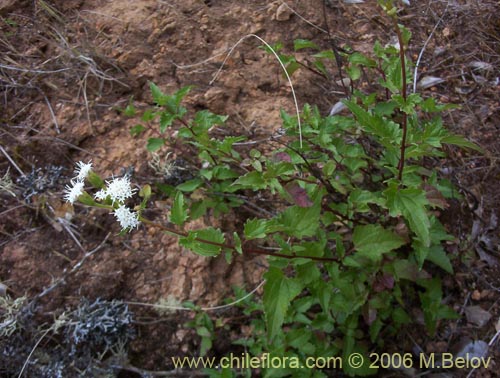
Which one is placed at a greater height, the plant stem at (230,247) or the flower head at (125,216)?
the flower head at (125,216)

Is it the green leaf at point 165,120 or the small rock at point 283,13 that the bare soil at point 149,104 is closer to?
the small rock at point 283,13

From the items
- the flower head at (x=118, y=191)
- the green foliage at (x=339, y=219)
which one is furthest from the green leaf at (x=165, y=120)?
the flower head at (x=118, y=191)

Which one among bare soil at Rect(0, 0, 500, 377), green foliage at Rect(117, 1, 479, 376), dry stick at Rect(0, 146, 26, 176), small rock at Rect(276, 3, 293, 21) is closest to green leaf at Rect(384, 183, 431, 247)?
green foliage at Rect(117, 1, 479, 376)

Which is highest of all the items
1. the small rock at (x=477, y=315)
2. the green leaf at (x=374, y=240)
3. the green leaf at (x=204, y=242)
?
the green leaf at (x=204, y=242)

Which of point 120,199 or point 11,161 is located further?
point 11,161

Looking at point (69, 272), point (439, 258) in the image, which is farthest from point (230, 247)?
point (69, 272)

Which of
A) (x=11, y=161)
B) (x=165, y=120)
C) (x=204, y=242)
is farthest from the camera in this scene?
(x=11, y=161)

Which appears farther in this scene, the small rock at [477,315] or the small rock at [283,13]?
the small rock at [283,13]

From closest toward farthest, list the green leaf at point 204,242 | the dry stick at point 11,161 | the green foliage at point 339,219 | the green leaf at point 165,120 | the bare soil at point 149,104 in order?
the green leaf at point 204,242 < the green foliage at point 339,219 < the green leaf at point 165,120 < the bare soil at point 149,104 < the dry stick at point 11,161

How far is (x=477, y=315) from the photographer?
1.72 m

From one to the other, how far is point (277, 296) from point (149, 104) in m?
1.40

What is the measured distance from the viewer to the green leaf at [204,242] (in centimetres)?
120

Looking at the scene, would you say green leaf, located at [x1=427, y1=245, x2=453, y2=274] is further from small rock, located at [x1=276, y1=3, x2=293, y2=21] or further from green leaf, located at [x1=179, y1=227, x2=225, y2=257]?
small rock, located at [x1=276, y1=3, x2=293, y2=21]

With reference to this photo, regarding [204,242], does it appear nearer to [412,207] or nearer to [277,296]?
[277,296]
